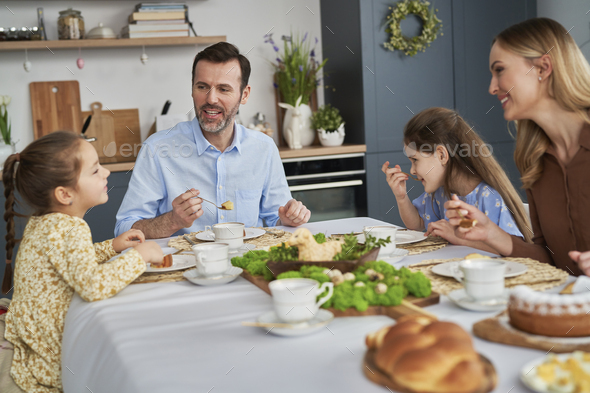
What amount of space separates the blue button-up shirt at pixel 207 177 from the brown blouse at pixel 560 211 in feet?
3.58

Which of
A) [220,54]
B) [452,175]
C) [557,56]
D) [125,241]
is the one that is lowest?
[125,241]

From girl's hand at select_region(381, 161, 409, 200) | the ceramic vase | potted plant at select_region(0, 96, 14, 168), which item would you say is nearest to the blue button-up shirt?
girl's hand at select_region(381, 161, 409, 200)

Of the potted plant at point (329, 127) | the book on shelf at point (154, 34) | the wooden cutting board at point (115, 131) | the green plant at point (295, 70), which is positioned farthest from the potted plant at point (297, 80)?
the wooden cutting board at point (115, 131)

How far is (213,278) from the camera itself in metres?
1.17

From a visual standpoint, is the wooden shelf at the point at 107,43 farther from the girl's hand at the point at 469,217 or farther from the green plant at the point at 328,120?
the girl's hand at the point at 469,217

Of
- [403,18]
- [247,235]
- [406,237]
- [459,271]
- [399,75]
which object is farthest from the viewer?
[399,75]

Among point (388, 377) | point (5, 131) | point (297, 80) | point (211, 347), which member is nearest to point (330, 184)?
point (297, 80)

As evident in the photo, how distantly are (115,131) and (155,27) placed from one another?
0.75m

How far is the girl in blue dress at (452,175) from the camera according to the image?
1.79 metres

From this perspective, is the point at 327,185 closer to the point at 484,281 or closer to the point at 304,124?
the point at 304,124

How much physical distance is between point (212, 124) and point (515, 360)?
171 cm

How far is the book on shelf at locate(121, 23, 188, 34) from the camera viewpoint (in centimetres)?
349

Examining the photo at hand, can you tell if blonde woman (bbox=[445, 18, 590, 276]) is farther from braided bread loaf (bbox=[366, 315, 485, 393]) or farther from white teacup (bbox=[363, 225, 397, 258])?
braided bread loaf (bbox=[366, 315, 485, 393])

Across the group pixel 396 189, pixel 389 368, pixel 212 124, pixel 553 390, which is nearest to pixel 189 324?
pixel 389 368
